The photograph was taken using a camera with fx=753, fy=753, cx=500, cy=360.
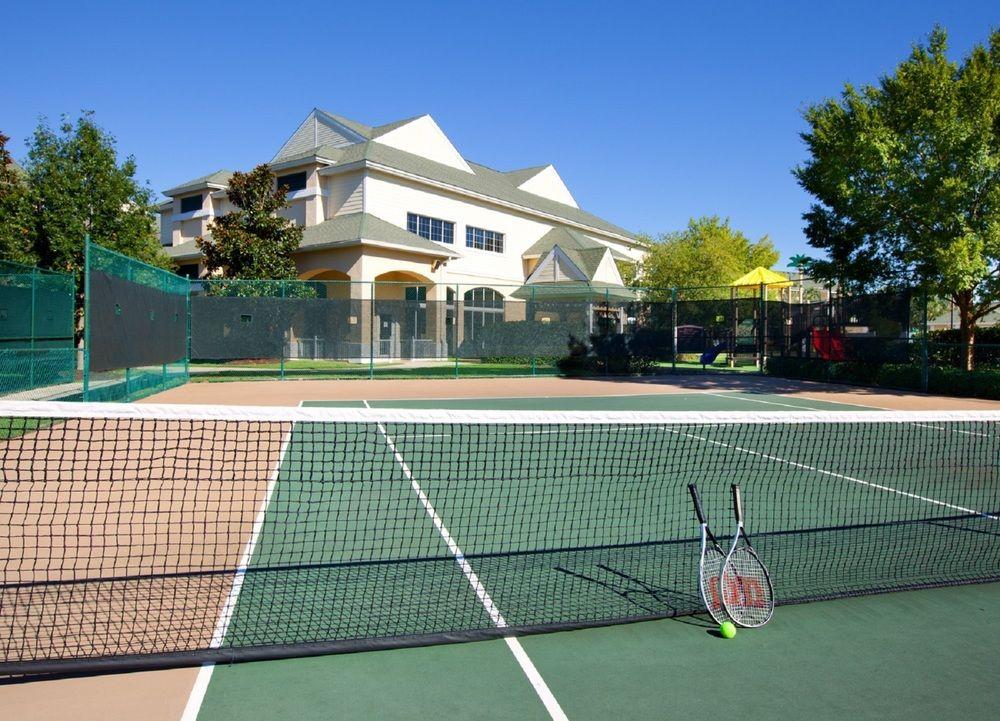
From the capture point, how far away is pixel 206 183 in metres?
37.5

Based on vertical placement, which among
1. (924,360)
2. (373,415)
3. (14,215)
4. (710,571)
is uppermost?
(14,215)

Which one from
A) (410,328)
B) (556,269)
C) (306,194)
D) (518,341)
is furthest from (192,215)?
(518,341)

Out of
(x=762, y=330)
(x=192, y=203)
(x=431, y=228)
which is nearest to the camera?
(x=762, y=330)

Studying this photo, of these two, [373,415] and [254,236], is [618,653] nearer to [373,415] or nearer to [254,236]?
[373,415]

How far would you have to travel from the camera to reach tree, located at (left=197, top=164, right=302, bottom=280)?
28.6m

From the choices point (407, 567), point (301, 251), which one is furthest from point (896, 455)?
point (301, 251)

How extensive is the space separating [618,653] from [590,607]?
0.61 metres

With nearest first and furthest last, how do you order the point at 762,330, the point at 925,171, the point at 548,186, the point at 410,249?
the point at 925,171 → the point at 762,330 → the point at 410,249 → the point at 548,186

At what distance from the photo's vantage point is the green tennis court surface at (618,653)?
3.75m

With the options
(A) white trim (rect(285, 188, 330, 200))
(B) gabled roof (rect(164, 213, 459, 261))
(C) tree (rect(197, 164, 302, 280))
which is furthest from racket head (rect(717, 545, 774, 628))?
(A) white trim (rect(285, 188, 330, 200))

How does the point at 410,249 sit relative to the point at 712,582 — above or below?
above

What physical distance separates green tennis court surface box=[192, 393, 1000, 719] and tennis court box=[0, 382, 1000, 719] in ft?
0.05

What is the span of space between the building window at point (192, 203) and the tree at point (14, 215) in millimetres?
14304

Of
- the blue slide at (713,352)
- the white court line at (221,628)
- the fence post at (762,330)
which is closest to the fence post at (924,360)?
the fence post at (762,330)
